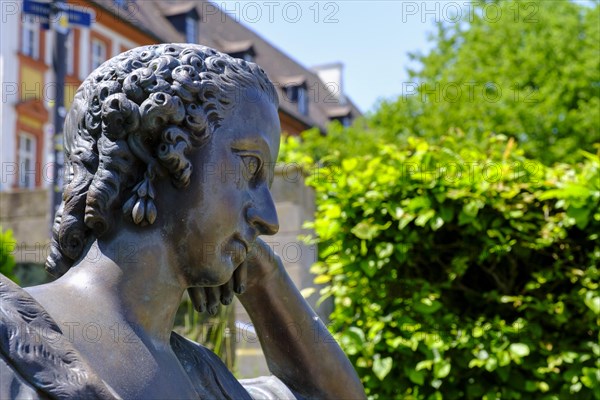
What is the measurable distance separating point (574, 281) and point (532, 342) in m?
0.42

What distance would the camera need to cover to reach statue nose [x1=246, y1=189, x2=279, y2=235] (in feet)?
6.73

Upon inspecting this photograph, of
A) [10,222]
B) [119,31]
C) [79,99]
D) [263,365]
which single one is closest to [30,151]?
[119,31]

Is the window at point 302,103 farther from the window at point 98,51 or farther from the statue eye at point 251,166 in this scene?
the statue eye at point 251,166

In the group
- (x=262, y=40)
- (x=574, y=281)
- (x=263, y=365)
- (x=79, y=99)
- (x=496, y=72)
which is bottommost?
(x=263, y=365)

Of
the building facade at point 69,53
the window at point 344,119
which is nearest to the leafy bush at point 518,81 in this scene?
the building facade at point 69,53

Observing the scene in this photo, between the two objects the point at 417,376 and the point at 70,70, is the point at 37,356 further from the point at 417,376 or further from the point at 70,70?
the point at 70,70

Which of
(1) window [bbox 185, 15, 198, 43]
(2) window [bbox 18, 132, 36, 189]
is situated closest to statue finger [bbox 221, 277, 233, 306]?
(2) window [bbox 18, 132, 36, 189]

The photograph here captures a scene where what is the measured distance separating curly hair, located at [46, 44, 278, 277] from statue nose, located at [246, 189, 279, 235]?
0.18m

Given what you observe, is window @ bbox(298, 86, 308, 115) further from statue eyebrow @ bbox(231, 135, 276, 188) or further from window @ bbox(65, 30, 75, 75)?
statue eyebrow @ bbox(231, 135, 276, 188)

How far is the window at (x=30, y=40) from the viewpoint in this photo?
2920 cm

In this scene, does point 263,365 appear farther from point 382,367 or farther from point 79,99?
point 79,99

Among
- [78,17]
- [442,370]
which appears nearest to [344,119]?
[78,17]

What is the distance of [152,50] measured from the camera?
6.71 feet

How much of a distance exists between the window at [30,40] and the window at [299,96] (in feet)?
37.4
